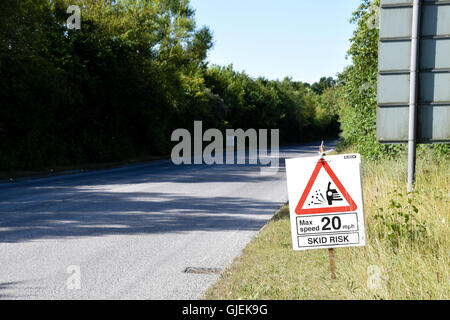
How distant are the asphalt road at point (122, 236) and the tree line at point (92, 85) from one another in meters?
7.69

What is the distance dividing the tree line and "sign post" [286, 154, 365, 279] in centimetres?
1833

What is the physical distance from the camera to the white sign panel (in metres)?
5.27

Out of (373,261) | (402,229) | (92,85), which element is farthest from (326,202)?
(92,85)

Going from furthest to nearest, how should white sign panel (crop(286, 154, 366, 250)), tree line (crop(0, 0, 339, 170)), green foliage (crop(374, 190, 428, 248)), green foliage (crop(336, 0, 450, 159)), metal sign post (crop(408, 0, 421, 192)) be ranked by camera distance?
1. tree line (crop(0, 0, 339, 170))
2. green foliage (crop(336, 0, 450, 159))
3. metal sign post (crop(408, 0, 421, 192))
4. green foliage (crop(374, 190, 428, 248))
5. white sign panel (crop(286, 154, 366, 250))

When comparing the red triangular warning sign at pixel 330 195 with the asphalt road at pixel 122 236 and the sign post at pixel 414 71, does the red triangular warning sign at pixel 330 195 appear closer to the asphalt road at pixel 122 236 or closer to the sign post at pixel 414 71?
the asphalt road at pixel 122 236

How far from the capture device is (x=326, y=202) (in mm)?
5348

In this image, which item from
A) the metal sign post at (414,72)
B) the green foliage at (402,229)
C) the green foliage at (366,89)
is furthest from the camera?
the green foliage at (366,89)

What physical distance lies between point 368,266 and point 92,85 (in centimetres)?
2581

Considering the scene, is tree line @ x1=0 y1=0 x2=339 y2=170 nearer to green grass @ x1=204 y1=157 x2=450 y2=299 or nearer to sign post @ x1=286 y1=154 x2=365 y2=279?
green grass @ x1=204 y1=157 x2=450 y2=299

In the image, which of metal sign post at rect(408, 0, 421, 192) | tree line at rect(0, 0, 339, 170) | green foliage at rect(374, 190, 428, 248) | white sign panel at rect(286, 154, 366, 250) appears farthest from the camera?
tree line at rect(0, 0, 339, 170)

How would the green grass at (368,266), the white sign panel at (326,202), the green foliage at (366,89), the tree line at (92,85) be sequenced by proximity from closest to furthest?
the green grass at (368,266) → the white sign panel at (326,202) → the green foliage at (366,89) → the tree line at (92,85)

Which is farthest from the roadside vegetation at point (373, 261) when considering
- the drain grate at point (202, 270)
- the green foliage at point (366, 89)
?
the green foliage at point (366, 89)

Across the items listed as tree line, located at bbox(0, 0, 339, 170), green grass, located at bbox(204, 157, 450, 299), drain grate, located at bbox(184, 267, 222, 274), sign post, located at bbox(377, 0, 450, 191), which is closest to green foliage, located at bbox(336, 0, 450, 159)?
sign post, located at bbox(377, 0, 450, 191)

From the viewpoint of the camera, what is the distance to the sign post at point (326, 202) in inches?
207
